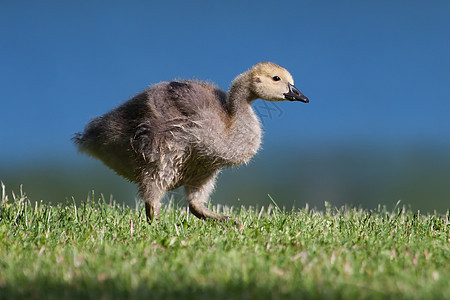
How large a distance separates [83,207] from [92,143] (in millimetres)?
973

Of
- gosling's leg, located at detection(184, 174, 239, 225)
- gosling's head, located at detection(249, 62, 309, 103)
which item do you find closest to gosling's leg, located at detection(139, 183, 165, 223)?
gosling's leg, located at detection(184, 174, 239, 225)

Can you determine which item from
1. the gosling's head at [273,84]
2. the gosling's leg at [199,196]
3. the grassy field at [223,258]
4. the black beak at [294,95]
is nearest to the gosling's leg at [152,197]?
the grassy field at [223,258]

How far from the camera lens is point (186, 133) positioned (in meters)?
5.95

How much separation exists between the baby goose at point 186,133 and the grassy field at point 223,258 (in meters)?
0.64

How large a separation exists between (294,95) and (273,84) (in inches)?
13.5

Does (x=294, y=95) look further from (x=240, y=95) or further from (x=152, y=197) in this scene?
(x=152, y=197)

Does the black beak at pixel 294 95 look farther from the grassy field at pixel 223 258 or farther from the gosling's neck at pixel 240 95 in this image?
the grassy field at pixel 223 258

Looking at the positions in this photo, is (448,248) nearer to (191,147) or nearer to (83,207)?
(191,147)

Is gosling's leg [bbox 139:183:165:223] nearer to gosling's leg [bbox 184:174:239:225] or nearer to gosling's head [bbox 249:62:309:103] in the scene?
gosling's leg [bbox 184:174:239:225]

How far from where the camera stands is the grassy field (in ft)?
10.7

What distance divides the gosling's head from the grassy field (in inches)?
60.4

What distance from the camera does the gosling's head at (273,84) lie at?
6449mm

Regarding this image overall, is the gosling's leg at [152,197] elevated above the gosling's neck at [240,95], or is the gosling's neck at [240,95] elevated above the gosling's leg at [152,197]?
the gosling's neck at [240,95]

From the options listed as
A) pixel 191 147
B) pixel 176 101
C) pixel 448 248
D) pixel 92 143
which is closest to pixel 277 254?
pixel 448 248
